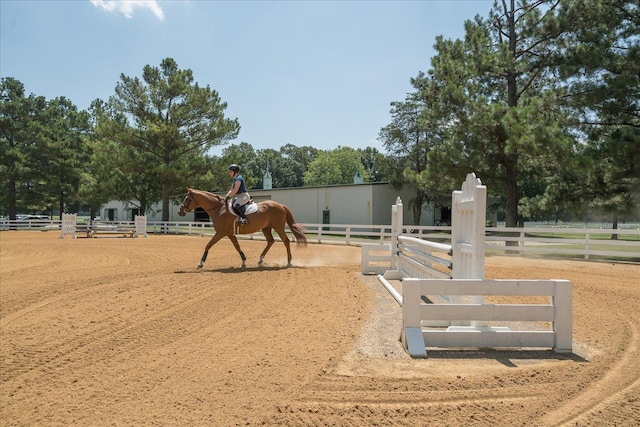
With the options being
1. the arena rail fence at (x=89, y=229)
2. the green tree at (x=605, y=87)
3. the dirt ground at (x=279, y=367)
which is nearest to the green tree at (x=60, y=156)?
the arena rail fence at (x=89, y=229)

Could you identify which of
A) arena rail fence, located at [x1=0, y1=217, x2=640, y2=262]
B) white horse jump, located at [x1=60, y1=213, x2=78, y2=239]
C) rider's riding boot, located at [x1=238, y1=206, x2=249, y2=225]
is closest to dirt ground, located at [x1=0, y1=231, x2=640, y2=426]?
rider's riding boot, located at [x1=238, y1=206, x2=249, y2=225]

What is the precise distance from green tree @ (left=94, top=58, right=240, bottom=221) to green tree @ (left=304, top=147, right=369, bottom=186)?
32.2m

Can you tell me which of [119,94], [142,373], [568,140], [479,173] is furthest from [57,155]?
[142,373]

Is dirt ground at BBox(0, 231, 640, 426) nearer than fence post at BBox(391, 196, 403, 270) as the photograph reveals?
Yes

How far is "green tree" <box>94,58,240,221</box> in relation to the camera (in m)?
35.6

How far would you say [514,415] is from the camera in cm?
315

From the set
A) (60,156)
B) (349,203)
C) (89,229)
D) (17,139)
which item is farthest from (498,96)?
(17,139)

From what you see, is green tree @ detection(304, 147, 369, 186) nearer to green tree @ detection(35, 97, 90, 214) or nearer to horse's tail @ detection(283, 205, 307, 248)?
green tree @ detection(35, 97, 90, 214)

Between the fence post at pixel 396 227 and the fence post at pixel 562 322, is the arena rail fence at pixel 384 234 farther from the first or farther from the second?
the fence post at pixel 562 322

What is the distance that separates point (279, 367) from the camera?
421 cm

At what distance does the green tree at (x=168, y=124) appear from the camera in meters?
35.6

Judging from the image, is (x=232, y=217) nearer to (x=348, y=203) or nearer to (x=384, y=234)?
(x=384, y=234)

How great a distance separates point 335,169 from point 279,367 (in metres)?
65.0

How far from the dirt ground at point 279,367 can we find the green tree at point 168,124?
1147 inches
